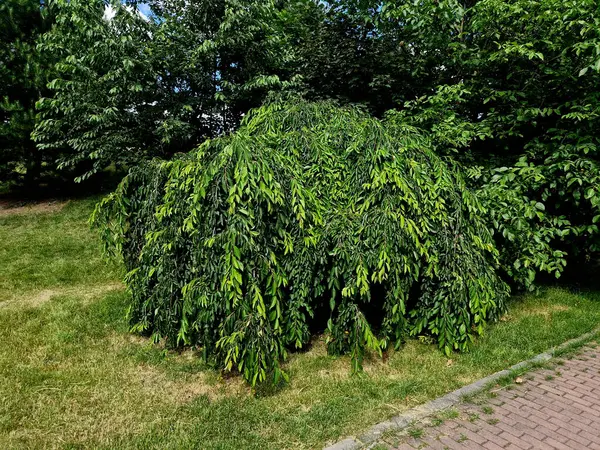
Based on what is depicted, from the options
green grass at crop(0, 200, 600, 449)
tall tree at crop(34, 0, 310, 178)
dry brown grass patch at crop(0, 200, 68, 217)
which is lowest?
green grass at crop(0, 200, 600, 449)

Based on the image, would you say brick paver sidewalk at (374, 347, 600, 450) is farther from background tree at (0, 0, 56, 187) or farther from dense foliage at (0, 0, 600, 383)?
background tree at (0, 0, 56, 187)

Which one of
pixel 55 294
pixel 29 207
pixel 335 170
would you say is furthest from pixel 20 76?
pixel 335 170

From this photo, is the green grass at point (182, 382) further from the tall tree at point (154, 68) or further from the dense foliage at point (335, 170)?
the tall tree at point (154, 68)

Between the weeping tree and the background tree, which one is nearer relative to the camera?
the weeping tree

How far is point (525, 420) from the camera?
2938mm

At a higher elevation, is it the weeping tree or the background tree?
the background tree

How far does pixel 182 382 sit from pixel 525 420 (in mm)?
2842

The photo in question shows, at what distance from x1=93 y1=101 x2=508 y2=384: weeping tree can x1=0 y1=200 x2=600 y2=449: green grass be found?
25 centimetres

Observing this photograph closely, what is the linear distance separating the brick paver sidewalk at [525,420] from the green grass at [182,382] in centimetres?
28

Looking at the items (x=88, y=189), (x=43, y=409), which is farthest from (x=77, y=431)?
(x=88, y=189)

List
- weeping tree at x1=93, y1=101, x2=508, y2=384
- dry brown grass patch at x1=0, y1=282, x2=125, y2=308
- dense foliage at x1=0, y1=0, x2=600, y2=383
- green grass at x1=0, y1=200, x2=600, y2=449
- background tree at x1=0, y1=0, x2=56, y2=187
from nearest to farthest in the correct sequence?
green grass at x1=0, y1=200, x2=600, y2=449
weeping tree at x1=93, y1=101, x2=508, y2=384
dense foliage at x1=0, y1=0, x2=600, y2=383
dry brown grass patch at x1=0, y1=282, x2=125, y2=308
background tree at x1=0, y1=0, x2=56, y2=187

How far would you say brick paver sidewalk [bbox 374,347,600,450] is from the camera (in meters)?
2.68

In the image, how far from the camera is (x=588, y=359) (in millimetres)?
3982

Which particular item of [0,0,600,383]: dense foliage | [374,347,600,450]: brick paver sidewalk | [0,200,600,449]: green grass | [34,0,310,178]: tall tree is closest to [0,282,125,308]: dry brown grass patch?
[0,200,600,449]: green grass
